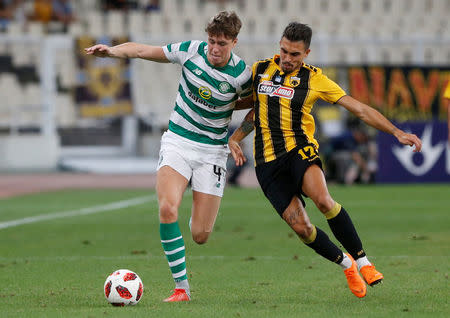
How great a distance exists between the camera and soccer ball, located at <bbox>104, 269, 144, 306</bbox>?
6434 millimetres

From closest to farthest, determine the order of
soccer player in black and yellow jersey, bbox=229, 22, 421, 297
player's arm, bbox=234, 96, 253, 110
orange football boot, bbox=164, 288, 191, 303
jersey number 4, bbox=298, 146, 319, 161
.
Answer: orange football boot, bbox=164, 288, 191, 303 < soccer player in black and yellow jersey, bbox=229, 22, 421, 297 < jersey number 4, bbox=298, 146, 319, 161 < player's arm, bbox=234, 96, 253, 110

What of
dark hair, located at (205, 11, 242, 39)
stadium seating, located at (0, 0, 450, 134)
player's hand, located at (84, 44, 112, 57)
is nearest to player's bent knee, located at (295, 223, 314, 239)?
dark hair, located at (205, 11, 242, 39)

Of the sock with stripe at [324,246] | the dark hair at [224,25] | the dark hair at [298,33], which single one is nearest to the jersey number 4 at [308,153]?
the sock with stripe at [324,246]

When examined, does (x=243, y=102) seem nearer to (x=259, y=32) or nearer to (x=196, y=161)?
(x=196, y=161)

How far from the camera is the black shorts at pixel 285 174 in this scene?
7.16 metres

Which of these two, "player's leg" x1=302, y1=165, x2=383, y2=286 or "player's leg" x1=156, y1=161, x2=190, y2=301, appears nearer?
"player's leg" x1=156, y1=161, x2=190, y2=301

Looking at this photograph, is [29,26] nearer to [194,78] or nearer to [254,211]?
[254,211]

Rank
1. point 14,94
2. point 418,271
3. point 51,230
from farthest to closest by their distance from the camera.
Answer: point 14,94 < point 51,230 < point 418,271

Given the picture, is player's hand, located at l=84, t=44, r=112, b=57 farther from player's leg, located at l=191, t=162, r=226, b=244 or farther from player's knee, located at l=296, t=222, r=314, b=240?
player's knee, located at l=296, t=222, r=314, b=240

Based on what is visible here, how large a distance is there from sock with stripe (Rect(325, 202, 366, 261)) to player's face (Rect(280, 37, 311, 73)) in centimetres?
113

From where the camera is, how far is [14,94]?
93.0 feet

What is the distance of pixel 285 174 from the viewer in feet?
23.9

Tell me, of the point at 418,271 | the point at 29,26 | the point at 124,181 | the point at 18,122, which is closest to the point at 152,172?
the point at 124,181

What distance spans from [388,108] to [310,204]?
30.7ft
